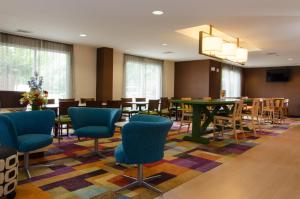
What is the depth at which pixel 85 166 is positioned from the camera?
341cm

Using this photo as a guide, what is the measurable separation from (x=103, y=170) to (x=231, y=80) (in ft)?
34.5

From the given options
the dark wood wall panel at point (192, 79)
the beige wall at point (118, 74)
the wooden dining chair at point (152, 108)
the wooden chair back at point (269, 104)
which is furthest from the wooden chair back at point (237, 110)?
the dark wood wall panel at point (192, 79)

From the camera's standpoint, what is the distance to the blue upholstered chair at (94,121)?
377cm

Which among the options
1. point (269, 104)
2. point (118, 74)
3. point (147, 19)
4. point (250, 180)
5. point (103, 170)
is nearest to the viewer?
point (250, 180)

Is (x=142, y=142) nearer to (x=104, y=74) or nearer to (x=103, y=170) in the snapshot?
(x=103, y=170)

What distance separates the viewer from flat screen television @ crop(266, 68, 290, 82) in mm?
12070

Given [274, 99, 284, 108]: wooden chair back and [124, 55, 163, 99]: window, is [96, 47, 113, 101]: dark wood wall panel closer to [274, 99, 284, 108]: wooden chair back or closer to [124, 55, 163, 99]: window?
[124, 55, 163, 99]: window

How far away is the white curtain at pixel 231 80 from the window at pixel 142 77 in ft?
11.5

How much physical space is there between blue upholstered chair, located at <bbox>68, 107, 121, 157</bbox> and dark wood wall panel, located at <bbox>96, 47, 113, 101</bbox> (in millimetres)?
3665

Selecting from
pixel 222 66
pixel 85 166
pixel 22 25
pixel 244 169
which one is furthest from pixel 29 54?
pixel 222 66

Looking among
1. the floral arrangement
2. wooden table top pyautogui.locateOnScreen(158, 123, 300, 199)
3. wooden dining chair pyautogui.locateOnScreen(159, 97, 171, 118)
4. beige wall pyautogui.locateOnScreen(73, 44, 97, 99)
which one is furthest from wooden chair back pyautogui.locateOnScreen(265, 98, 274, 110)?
the floral arrangement

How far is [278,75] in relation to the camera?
12266 mm

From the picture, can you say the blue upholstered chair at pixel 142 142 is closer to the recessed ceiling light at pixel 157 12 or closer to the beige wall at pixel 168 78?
the recessed ceiling light at pixel 157 12

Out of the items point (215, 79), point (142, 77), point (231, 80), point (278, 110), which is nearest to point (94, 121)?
point (142, 77)
